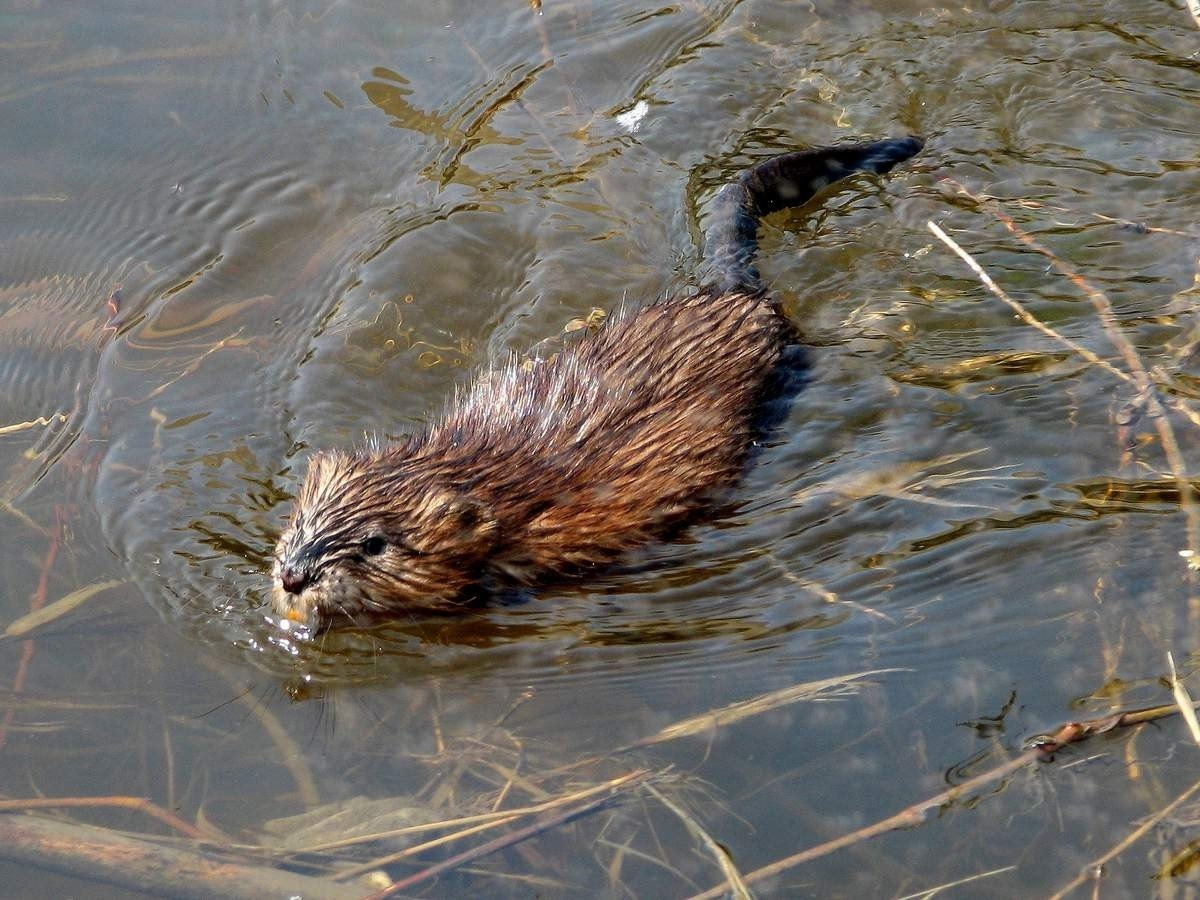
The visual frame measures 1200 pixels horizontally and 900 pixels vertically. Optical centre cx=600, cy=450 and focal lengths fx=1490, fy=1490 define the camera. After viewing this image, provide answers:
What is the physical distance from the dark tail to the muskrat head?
1778 millimetres

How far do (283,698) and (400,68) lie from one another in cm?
401

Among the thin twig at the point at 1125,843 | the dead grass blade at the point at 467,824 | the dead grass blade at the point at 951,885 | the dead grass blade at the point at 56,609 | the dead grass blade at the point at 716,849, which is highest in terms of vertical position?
the dead grass blade at the point at 56,609

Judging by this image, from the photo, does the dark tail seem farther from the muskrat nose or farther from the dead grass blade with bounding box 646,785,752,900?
the dead grass blade with bounding box 646,785,752,900

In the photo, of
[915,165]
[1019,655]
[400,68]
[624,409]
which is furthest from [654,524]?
[400,68]

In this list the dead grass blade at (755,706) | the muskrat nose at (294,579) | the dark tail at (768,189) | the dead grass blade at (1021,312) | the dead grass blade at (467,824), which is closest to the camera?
the dead grass blade at (467,824)

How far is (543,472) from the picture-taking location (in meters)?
5.42

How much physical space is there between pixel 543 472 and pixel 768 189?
82.5 inches

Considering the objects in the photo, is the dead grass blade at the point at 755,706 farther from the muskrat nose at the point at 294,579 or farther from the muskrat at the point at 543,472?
the muskrat nose at the point at 294,579

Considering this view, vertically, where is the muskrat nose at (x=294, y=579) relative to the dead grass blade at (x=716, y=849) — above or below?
above

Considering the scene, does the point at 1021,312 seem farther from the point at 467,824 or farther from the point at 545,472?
the point at 467,824

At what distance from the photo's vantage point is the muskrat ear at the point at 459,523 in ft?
17.0

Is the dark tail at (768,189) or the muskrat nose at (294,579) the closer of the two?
the muskrat nose at (294,579)

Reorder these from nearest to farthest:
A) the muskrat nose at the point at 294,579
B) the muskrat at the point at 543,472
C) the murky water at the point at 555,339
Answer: the murky water at the point at 555,339, the muskrat nose at the point at 294,579, the muskrat at the point at 543,472

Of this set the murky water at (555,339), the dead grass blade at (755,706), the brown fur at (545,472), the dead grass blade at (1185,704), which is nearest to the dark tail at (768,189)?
the murky water at (555,339)
